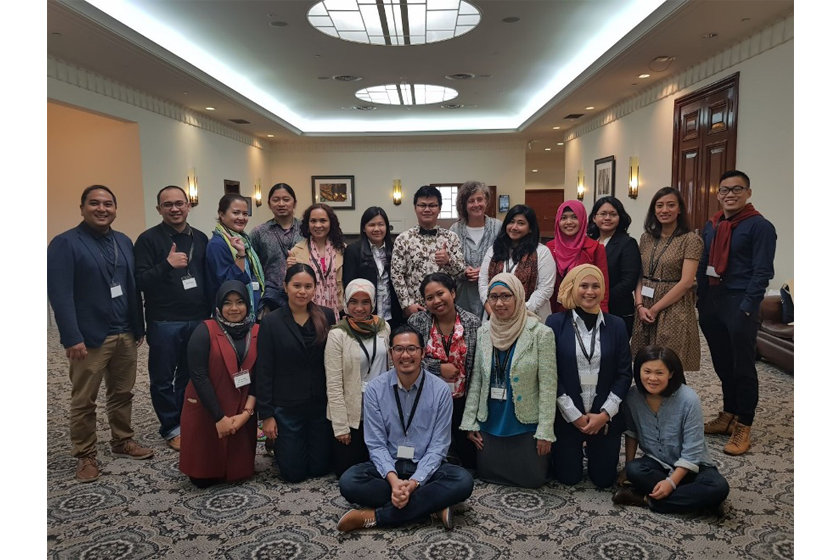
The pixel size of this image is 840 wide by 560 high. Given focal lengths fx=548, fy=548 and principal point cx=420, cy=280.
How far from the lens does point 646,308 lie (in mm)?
3902

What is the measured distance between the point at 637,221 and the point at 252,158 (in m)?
9.61

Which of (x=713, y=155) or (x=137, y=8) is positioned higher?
(x=137, y=8)

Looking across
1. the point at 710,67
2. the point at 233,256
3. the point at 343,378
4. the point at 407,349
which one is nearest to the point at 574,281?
the point at 407,349

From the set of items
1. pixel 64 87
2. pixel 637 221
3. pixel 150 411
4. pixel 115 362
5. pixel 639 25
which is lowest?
pixel 150 411

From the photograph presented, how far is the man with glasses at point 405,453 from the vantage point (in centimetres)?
277

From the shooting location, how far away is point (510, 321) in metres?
3.22

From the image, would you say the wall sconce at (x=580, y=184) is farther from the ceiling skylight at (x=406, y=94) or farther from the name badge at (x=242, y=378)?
the name badge at (x=242, y=378)

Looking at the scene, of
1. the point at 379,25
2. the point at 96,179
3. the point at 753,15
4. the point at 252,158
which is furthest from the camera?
the point at 252,158

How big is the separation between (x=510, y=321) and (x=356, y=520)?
53.9 inches

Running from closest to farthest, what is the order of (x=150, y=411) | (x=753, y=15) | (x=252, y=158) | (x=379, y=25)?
1. (x=150, y=411)
2. (x=753, y=15)
3. (x=379, y=25)
4. (x=252, y=158)

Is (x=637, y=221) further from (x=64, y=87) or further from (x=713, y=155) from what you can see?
(x=64, y=87)

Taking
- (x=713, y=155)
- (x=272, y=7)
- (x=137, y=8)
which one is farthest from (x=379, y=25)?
(x=713, y=155)

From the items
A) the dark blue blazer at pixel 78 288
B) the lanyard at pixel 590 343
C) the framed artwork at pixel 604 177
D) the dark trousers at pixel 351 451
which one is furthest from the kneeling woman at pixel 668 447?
the framed artwork at pixel 604 177

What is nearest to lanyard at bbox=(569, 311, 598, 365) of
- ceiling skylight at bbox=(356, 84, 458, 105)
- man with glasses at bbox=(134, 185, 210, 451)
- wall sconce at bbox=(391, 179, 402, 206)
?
man with glasses at bbox=(134, 185, 210, 451)
